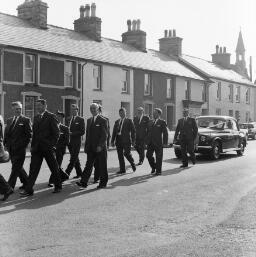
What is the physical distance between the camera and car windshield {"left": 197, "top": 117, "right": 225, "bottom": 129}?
60.3 feet

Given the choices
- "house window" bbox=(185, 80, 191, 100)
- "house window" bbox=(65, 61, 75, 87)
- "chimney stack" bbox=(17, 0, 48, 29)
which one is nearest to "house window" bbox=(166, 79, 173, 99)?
"house window" bbox=(185, 80, 191, 100)

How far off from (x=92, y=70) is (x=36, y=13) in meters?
5.28

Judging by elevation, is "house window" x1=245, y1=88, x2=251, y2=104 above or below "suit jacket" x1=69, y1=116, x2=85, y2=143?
above

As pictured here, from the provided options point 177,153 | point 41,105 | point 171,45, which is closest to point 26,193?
point 41,105

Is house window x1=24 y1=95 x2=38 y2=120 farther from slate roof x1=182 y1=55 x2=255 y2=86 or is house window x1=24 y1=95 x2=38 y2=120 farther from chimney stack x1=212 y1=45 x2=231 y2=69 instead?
chimney stack x1=212 y1=45 x2=231 y2=69

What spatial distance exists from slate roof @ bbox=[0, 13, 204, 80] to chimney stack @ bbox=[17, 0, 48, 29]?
502 millimetres

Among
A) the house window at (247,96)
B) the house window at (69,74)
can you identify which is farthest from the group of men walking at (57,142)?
the house window at (247,96)

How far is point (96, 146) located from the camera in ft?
32.9

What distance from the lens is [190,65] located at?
45.2 meters

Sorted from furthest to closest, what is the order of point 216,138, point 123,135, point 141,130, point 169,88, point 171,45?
point 171,45 < point 169,88 < point 216,138 < point 141,130 < point 123,135

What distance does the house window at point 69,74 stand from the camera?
28.1 m

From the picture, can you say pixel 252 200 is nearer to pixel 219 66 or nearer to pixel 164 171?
pixel 164 171

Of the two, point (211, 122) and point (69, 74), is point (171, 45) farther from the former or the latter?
point (211, 122)

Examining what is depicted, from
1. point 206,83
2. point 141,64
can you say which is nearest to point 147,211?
point 141,64
